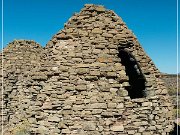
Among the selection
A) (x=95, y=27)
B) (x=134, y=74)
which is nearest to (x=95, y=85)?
(x=95, y=27)

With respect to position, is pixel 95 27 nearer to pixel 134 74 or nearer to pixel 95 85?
pixel 95 85

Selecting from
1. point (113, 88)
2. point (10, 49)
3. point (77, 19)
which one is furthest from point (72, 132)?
point (10, 49)

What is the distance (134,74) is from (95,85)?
2068 millimetres

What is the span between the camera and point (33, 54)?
813 inches

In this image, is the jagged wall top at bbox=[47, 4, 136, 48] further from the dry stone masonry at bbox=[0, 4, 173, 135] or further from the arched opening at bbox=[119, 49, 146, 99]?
the arched opening at bbox=[119, 49, 146, 99]

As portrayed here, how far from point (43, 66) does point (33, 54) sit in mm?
10193

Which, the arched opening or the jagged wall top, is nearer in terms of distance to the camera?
the jagged wall top

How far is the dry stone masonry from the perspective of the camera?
1000cm

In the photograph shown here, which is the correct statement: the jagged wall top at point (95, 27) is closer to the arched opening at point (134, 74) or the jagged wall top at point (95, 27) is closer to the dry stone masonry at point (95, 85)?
the dry stone masonry at point (95, 85)

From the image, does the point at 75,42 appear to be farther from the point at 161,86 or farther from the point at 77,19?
the point at 161,86

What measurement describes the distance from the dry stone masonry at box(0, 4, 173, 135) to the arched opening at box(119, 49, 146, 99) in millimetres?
42

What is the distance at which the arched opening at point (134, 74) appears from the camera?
442 inches

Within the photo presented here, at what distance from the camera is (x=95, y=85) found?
10.2 m

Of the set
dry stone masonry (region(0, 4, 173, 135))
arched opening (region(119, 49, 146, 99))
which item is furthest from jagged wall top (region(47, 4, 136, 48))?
arched opening (region(119, 49, 146, 99))
